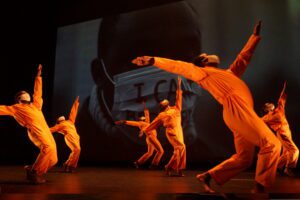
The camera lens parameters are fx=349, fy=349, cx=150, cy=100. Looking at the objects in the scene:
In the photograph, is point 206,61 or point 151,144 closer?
point 206,61

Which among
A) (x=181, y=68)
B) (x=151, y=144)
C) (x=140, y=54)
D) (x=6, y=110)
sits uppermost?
(x=140, y=54)

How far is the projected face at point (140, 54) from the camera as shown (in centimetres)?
851

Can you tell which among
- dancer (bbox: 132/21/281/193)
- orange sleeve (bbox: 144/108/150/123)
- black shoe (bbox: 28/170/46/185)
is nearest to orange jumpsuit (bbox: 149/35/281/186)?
dancer (bbox: 132/21/281/193)

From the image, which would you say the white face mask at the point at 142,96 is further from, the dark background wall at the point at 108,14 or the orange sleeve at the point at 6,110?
the orange sleeve at the point at 6,110

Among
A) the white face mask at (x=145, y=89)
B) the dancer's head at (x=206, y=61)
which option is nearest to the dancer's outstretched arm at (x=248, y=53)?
the dancer's head at (x=206, y=61)

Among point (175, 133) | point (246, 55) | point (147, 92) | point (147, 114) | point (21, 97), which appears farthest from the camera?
point (147, 92)

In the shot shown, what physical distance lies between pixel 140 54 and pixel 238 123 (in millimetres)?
6292

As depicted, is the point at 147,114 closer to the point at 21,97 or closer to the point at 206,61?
the point at 21,97

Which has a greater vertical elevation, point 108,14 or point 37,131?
point 108,14

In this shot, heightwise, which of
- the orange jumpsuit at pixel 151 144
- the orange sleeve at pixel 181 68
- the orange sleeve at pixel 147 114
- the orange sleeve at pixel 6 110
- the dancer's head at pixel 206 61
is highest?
the dancer's head at pixel 206 61

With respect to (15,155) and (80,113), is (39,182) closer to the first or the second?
(80,113)

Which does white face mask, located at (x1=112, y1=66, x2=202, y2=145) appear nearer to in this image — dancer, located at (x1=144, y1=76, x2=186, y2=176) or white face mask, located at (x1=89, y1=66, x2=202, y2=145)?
white face mask, located at (x1=89, y1=66, x2=202, y2=145)

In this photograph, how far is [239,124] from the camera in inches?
122

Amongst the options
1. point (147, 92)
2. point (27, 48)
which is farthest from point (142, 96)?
point (27, 48)
